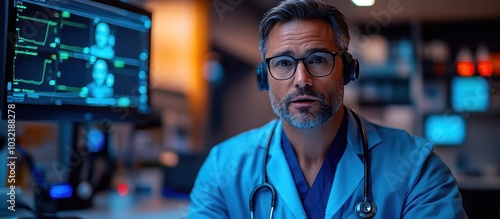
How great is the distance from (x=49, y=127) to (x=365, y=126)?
1.33 metres

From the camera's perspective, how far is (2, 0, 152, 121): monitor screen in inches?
42.8

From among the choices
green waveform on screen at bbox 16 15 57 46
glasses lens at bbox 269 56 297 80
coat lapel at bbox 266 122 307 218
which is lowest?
coat lapel at bbox 266 122 307 218

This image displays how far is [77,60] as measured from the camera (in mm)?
1227

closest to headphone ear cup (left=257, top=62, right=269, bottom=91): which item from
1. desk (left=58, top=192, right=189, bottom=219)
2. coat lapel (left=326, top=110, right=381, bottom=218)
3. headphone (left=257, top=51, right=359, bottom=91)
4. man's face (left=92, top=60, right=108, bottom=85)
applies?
headphone (left=257, top=51, right=359, bottom=91)

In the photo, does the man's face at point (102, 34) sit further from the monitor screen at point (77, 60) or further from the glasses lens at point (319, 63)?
the glasses lens at point (319, 63)

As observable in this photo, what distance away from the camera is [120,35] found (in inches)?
54.1

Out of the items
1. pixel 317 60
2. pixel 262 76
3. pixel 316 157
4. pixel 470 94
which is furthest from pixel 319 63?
pixel 470 94

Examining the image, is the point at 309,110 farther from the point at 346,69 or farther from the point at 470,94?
the point at 470,94

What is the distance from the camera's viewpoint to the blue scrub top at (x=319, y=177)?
43.6 inches

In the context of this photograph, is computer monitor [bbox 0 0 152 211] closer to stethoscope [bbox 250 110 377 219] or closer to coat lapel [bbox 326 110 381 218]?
stethoscope [bbox 250 110 377 219]

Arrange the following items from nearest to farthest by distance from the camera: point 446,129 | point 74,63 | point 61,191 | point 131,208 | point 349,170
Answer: point 349,170 < point 74,63 < point 61,191 < point 131,208 < point 446,129

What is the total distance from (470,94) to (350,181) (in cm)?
299

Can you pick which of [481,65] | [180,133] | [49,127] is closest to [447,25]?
[481,65]

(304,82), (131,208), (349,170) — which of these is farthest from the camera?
(131,208)
